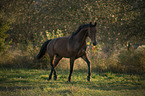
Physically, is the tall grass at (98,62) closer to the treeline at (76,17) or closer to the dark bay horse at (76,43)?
the treeline at (76,17)

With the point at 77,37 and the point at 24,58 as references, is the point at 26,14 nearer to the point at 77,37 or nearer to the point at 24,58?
Answer: the point at 24,58

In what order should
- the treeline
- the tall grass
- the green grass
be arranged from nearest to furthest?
the green grass → the tall grass → the treeline

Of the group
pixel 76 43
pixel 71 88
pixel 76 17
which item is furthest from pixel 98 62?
pixel 76 17

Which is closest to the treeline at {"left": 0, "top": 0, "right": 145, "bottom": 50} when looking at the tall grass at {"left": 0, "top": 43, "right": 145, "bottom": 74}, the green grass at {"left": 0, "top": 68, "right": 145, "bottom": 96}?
the tall grass at {"left": 0, "top": 43, "right": 145, "bottom": 74}

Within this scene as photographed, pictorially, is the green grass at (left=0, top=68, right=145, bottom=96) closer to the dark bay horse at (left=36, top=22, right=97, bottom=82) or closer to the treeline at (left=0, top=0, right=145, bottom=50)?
the dark bay horse at (left=36, top=22, right=97, bottom=82)

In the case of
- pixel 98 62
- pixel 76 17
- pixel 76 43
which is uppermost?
pixel 76 17

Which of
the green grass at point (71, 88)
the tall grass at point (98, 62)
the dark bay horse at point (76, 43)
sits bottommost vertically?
the green grass at point (71, 88)

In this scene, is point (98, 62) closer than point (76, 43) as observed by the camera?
No

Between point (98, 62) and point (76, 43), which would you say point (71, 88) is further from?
point (98, 62)

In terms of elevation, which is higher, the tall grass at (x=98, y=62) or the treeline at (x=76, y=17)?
the treeline at (x=76, y=17)

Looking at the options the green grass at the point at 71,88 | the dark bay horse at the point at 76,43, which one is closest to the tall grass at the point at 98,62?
the green grass at the point at 71,88

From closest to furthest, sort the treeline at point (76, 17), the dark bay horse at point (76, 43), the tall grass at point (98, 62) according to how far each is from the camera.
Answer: the dark bay horse at point (76, 43), the tall grass at point (98, 62), the treeline at point (76, 17)

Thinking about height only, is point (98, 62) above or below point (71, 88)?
above

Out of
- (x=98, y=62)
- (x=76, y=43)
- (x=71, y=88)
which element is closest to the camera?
(x=71, y=88)
